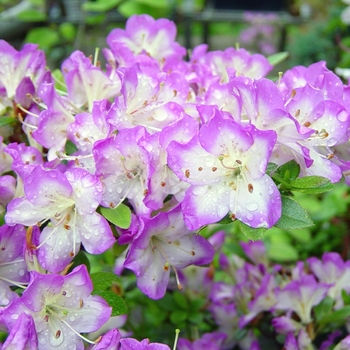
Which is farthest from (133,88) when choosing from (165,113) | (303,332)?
(303,332)

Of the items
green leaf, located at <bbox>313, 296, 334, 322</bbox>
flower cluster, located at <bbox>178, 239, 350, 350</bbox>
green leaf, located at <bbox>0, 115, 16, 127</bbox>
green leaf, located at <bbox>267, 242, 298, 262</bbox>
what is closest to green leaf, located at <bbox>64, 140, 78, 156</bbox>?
green leaf, located at <bbox>0, 115, 16, 127</bbox>

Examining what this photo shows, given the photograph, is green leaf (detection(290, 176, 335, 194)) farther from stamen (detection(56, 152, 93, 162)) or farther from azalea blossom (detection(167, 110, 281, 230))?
stamen (detection(56, 152, 93, 162))

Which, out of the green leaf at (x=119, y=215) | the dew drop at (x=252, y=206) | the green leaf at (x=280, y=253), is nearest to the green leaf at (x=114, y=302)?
the green leaf at (x=119, y=215)

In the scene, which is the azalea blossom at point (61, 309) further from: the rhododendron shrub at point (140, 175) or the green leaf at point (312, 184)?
the green leaf at point (312, 184)

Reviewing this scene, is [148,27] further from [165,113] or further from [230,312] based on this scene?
[230,312]

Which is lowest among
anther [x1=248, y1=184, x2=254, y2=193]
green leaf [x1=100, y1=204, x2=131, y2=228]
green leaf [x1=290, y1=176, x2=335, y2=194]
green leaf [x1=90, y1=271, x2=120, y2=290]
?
green leaf [x1=90, y1=271, x2=120, y2=290]
